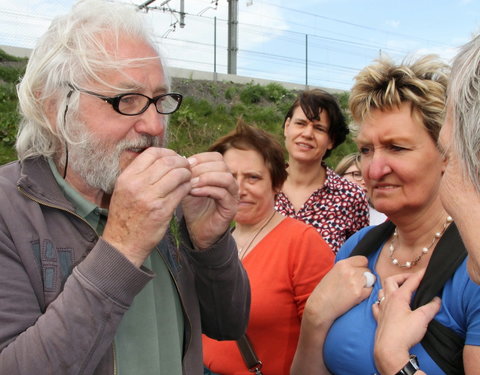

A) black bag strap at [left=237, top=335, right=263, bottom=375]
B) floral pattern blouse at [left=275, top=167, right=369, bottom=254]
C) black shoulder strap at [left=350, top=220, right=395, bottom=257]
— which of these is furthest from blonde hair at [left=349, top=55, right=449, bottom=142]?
floral pattern blouse at [left=275, top=167, right=369, bottom=254]

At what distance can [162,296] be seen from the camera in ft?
5.78

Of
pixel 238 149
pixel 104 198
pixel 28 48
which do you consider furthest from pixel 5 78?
pixel 104 198

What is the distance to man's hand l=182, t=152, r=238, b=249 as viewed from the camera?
5.75 ft

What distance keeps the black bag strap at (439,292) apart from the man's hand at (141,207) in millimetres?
936

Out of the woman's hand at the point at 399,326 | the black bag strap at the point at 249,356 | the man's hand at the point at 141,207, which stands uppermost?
the man's hand at the point at 141,207

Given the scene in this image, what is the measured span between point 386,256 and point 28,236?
152cm

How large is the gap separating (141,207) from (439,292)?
1.06 m

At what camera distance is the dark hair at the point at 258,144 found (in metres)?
3.16

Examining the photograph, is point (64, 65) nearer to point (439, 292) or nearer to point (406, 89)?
point (406, 89)

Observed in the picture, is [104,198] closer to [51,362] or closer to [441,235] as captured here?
[51,362]

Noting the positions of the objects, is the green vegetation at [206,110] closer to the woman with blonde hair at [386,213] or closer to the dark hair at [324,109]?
the dark hair at [324,109]

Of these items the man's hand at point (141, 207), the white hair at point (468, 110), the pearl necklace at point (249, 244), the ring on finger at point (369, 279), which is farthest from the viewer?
the pearl necklace at point (249, 244)

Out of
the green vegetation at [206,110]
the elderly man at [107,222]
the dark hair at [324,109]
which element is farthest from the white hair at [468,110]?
the green vegetation at [206,110]

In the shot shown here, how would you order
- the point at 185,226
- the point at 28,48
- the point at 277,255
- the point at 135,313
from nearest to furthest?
the point at 135,313 → the point at 185,226 → the point at 277,255 → the point at 28,48
